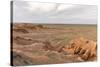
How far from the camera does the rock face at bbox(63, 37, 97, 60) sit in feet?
8.08

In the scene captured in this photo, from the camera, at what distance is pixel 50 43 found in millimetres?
2393

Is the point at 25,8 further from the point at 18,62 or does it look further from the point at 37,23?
the point at 18,62

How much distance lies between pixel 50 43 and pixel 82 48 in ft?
1.36

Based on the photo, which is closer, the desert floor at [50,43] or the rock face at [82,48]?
the desert floor at [50,43]

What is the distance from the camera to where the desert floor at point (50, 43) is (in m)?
2.28

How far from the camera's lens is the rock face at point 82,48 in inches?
96.9

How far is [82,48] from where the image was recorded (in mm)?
2512

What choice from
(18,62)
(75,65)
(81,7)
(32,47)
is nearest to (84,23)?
(81,7)

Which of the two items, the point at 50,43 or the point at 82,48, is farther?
the point at 82,48

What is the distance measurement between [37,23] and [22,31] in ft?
0.64

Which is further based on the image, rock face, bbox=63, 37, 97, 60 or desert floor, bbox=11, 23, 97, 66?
rock face, bbox=63, 37, 97, 60

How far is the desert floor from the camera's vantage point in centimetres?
228
